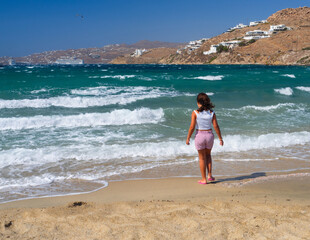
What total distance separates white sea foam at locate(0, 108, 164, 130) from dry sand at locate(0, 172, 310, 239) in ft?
21.8

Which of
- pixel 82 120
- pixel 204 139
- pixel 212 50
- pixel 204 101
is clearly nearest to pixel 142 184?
pixel 204 139

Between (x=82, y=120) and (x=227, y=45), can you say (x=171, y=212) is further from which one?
(x=227, y=45)

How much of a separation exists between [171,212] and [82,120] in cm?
854

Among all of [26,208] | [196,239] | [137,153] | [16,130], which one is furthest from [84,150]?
[196,239]

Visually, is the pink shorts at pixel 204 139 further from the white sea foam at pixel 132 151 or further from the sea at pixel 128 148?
the white sea foam at pixel 132 151

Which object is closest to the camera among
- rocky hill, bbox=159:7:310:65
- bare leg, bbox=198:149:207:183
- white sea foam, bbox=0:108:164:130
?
bare leg, bbox=198:149:207:183

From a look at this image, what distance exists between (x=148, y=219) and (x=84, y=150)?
4288 millimetres

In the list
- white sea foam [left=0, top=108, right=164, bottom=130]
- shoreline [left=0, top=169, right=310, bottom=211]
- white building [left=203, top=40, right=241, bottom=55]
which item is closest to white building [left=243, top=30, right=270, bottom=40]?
white building [left=203, top=40, right=241, bottom=55]

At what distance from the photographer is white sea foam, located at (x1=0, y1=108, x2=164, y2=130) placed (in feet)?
36.8

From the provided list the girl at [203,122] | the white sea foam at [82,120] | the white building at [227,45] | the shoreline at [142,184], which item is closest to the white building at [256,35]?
the white building at [227,45]

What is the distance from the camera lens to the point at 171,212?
4023mm

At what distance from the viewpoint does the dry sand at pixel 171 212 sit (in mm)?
3488

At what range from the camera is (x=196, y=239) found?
3.32m

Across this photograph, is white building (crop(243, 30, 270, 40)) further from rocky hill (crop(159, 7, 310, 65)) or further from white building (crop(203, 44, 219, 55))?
white building (crop(203, 44, 219, 55))
